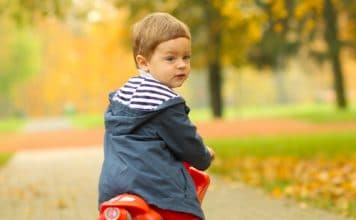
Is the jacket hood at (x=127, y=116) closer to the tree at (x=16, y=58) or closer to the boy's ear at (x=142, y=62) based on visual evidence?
the boy's ear at (x=142, y=62)

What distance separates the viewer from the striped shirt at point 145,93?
3771mm

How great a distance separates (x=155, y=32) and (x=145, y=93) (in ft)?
0.97

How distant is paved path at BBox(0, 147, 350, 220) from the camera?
7.43 meters

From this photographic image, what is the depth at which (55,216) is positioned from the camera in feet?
25.3

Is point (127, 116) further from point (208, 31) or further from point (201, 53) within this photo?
point (201, 53)

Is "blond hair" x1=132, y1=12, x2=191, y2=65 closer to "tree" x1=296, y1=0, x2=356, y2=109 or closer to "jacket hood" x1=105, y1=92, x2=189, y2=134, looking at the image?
"jacket hood" x1=105, y1=92, x2=189, y2=134

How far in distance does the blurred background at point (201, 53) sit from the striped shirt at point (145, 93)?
8.61 meters

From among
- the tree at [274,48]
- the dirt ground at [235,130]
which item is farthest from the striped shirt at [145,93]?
the tree at [274,48]

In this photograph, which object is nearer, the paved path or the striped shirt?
the striped shirt

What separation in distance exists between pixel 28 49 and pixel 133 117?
63658mm

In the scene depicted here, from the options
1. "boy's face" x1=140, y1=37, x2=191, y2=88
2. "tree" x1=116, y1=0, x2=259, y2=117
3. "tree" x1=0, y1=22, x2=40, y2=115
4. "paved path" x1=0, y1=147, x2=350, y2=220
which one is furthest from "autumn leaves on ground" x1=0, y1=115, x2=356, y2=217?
"tree" x1=0, y1=22, x2=40, y2=115

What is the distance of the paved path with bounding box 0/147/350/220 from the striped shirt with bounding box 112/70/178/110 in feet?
11.4

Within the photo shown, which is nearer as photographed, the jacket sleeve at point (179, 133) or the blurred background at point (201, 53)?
the jacket sleeve at point (179, 133)

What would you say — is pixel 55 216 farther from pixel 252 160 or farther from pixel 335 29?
pixel 335 29
